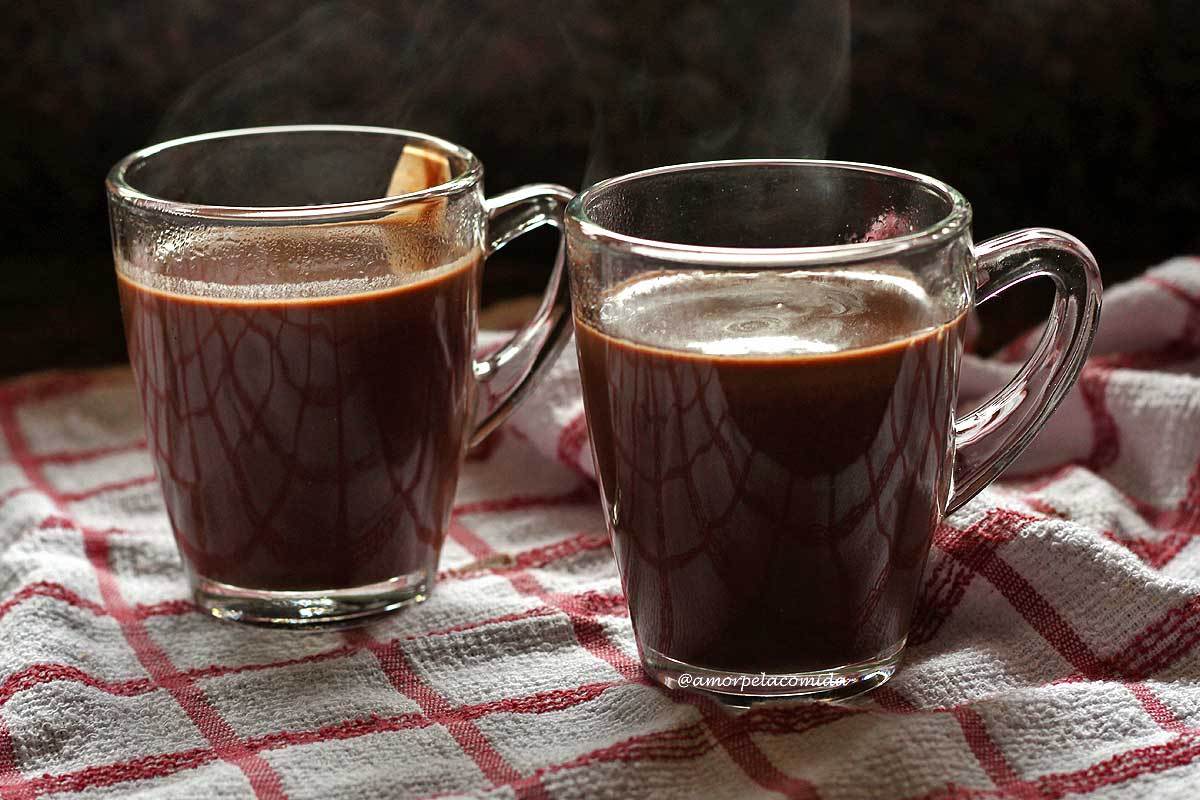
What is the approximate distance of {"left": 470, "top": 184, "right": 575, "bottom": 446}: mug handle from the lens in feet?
4.43

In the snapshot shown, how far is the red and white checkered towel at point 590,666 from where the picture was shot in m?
1.07

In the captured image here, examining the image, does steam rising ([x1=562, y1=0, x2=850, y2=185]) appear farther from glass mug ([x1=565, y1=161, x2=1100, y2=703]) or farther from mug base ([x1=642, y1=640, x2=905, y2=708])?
mug base ([x1=642, y1=640, x2=905, y2=708])

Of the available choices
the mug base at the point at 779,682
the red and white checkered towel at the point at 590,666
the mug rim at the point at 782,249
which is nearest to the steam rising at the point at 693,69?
the red and white checkered towel at the point at 590,666

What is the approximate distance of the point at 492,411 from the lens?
143 centimetres

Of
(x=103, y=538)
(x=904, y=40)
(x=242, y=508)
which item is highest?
(x=904, y=40)

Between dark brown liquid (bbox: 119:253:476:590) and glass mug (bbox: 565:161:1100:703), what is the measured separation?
0.18 metres

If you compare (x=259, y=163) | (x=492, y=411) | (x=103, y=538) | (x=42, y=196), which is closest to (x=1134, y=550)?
(x=492, y=411)

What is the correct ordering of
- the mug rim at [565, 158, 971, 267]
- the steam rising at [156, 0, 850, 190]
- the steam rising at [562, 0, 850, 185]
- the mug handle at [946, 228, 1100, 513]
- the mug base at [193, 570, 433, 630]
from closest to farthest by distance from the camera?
the mug rim at [565, 158, 971, 267] → the mug handle at [946, 228, 1100, 513] → the mug base at [193, 570, 433, 630] → the steam rising at [562, 0, 850, 185] → the steam rising at [156, 0, 850, 190]

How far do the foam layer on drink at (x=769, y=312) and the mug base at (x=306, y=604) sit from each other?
387mm

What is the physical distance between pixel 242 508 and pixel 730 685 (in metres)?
0.43

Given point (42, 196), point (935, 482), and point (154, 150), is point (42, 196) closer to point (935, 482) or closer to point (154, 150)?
point (154, 150)

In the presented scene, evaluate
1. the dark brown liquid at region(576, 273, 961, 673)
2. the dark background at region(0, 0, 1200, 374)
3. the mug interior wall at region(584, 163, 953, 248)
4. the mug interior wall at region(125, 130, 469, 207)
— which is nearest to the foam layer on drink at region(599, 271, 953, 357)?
the dark brown liquid at region(576, 273, 961, 673)

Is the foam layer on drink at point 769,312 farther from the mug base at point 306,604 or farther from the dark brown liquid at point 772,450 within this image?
the mug base at point 306,604

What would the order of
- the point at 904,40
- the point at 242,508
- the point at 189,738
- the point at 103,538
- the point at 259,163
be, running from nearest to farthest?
the point at 189,738 → the point at 242,508 → the point at 259,163 → the point at 103,538 → the point at 904,40
